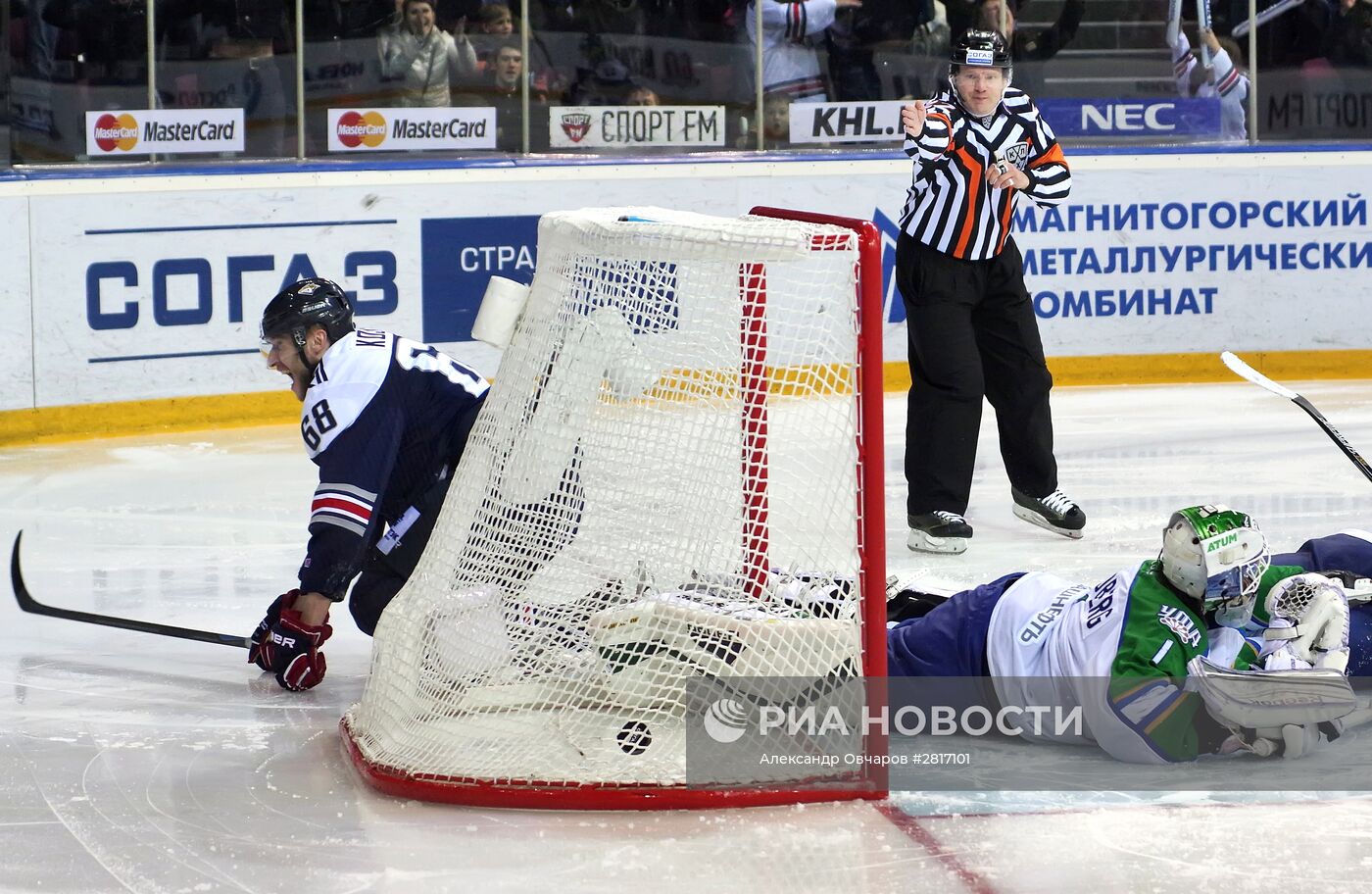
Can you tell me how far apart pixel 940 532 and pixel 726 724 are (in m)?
2.09

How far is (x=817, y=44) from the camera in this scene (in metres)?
7.67

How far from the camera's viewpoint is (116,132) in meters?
6.73

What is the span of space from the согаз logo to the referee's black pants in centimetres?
210

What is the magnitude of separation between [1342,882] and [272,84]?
5.28 meters

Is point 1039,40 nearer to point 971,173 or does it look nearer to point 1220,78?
point 1220,78

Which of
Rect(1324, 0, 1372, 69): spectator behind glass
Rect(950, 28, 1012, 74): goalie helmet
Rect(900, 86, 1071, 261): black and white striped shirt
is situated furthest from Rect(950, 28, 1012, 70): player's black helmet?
Rect(1324, 0, 1372, 69): spectator behind glass

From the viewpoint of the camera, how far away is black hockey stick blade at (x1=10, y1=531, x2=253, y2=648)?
13.1ft

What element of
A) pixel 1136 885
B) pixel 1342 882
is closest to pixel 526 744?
pixel 1136 885

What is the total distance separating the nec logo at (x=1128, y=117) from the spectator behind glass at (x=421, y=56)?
8.08 ft

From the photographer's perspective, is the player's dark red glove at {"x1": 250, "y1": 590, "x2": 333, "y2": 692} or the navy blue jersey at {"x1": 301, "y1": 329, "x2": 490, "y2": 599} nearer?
the navy blue jersey at {"x1": 301, "y1": 329, "x2": 490, "y2": 599}

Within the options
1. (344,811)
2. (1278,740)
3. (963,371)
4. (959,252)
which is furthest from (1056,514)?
(344,811)

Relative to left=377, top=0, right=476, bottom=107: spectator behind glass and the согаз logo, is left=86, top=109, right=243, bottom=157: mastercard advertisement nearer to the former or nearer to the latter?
left=377, top=0, right=476, bottom=107: spectator behind glass

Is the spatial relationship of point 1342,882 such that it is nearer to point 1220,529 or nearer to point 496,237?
point 1220,529
